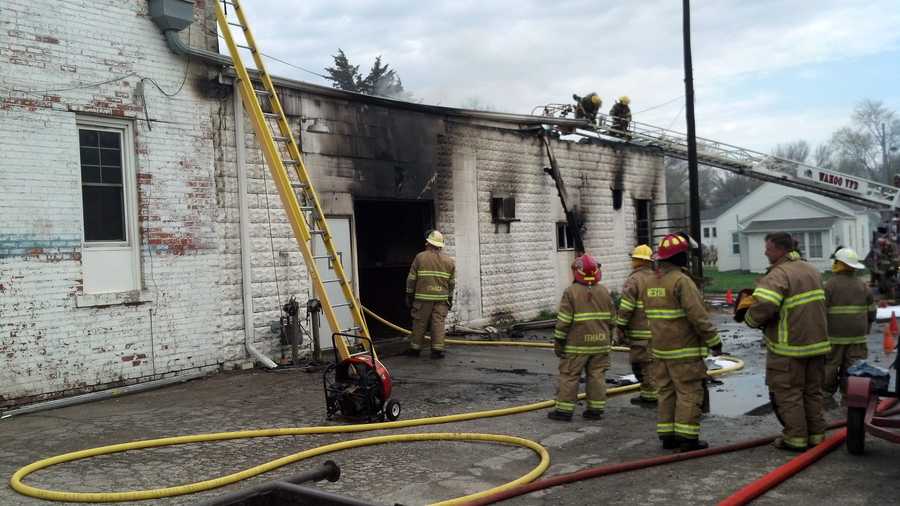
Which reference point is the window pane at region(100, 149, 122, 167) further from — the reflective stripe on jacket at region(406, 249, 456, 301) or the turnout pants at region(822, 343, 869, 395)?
the turnout pants at region(822, 343, 869, 395)

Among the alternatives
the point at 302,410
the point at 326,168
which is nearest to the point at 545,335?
the point at 326,168

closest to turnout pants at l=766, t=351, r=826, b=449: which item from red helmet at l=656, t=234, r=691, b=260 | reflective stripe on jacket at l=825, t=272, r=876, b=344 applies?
red helmet at l=656, t=234, r=691, b=260

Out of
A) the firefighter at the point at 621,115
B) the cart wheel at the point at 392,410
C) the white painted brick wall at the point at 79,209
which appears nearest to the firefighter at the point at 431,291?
the white painted brick wall at the point at 79,209

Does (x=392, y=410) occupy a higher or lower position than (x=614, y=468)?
higher

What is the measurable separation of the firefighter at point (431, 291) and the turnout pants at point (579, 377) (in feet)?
13.4

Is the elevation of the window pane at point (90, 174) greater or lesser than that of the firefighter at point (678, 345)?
greater

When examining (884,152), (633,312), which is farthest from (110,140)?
(884,152)

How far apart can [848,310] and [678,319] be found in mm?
2733

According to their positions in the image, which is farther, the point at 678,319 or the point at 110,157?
the point at 110,157

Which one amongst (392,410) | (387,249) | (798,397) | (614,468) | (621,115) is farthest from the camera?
(621,115)

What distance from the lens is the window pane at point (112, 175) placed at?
935 cm

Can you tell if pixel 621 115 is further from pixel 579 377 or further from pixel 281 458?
pixel 281 458

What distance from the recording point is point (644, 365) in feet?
26.9

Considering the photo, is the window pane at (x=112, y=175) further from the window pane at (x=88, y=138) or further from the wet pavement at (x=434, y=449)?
the wet pavement at (x=434, y=449)
